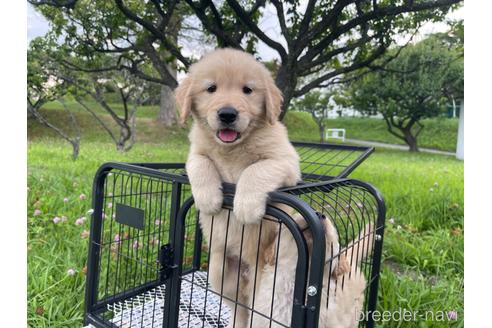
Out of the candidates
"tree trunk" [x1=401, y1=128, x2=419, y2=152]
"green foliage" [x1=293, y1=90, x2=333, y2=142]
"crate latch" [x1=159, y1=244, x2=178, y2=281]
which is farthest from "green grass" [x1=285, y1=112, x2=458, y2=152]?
"crate latch" [x1=159, y1=244, x2=178, y2=281]

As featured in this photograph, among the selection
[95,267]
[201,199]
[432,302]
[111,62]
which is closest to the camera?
[201,199]

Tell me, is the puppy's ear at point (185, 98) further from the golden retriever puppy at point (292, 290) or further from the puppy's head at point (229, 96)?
the golden retriever puppy at point (292, 290)

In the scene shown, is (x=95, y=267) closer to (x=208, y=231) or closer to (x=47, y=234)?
(x=208, y=231)

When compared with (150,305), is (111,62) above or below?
above

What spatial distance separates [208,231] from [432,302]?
1.46 metres

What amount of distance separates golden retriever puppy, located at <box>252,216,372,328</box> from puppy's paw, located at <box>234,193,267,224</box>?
0.72 ft

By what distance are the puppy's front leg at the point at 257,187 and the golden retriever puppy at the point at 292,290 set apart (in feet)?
0.70

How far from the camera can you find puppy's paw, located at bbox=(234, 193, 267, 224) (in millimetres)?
1274

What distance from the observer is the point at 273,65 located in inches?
147

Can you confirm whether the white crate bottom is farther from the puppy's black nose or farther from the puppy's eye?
the puppy's eye

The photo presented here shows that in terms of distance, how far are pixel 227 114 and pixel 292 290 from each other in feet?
2.54

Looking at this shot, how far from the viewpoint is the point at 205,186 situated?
1437 millimetres

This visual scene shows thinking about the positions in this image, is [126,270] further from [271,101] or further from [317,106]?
[317,106]

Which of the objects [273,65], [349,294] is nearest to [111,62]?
[273,65]
